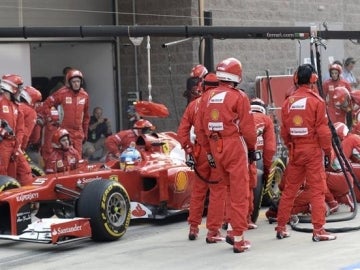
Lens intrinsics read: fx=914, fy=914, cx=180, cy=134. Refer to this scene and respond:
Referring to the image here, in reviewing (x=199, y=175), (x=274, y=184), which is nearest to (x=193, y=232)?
(x=199, y=175)

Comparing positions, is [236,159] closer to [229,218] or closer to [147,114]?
[229,218]

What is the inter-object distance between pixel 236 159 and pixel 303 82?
53.8 inches

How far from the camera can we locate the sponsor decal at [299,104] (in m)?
10.1

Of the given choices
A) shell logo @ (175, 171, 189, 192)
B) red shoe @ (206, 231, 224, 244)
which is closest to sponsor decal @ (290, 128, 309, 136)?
red shoe @ (206, 231, 224, 244)

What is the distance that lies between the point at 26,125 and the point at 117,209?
139 inches

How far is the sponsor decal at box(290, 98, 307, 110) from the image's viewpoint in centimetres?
1008

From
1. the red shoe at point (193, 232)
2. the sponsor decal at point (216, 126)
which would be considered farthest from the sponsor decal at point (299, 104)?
the red shoe at point (193, 232)

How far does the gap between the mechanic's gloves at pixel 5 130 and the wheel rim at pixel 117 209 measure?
2772 mm

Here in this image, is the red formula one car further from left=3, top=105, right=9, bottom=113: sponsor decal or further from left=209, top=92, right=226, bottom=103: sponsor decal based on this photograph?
left=3, top=105, right=9, bottom=113: sponsor decal

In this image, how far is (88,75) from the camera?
1978 centimetres

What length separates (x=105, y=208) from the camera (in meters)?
10.2

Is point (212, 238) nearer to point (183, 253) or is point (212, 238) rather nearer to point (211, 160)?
point (183, 253)

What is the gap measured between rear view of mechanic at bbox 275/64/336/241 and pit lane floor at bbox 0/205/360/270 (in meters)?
0.30

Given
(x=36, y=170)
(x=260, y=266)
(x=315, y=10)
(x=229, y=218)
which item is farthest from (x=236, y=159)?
(x=315, y=10)
